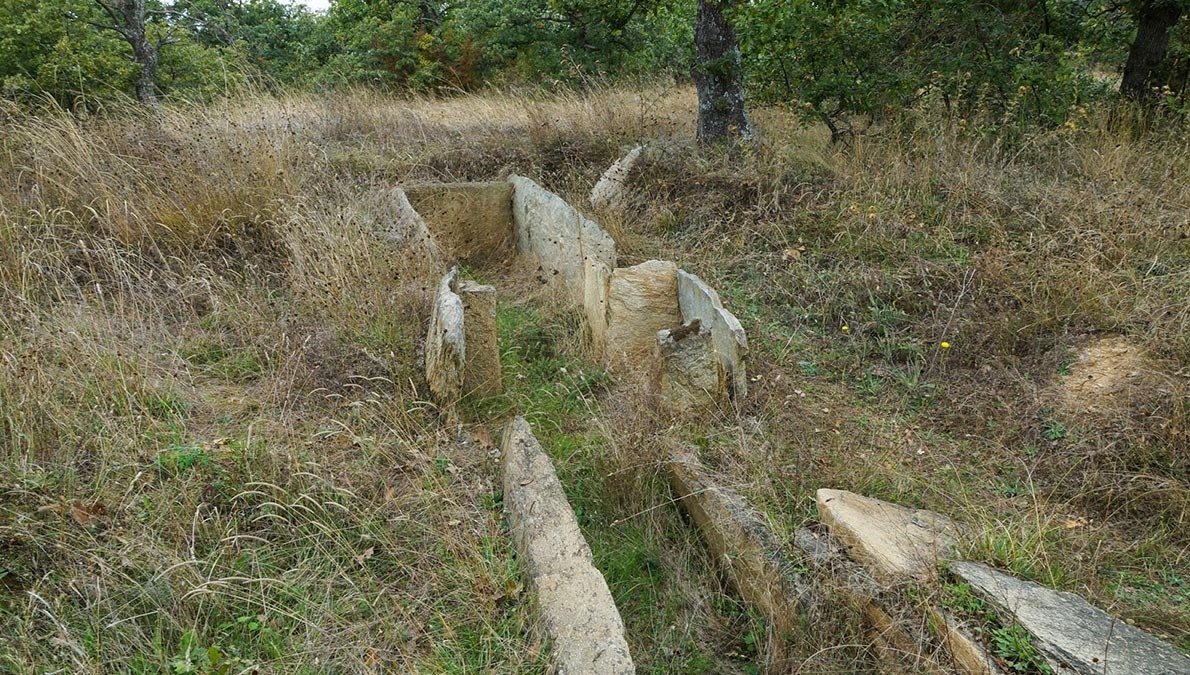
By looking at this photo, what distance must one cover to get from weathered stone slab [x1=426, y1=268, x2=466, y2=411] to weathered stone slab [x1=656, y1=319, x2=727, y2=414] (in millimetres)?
974

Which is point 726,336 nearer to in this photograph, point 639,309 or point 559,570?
point 639,309

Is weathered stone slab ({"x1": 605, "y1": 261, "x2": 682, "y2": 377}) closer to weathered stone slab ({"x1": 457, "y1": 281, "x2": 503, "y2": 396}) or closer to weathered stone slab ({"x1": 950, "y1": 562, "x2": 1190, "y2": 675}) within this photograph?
weathered stone slab ({"x1": 457, "y1": 281, "x2": 503, "y2": 396})

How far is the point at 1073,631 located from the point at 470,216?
17.3 ft

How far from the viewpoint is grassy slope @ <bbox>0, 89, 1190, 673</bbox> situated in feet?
8.24

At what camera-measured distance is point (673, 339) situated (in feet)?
12.3

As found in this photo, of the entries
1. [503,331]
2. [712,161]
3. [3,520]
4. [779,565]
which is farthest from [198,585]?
[712,161]

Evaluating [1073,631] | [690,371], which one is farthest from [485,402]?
[1073,631]

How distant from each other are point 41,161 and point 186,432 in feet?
11.2

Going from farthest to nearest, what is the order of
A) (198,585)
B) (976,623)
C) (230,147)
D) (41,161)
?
(230,147)
(41,161)
(198,585)
(976,623)

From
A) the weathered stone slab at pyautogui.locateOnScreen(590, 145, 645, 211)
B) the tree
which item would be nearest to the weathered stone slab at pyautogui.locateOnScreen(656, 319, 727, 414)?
the weathered stone slab at pyautogui.locateOnScreen(590, 145, 645, 211)

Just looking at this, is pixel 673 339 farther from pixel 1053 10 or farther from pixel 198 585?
pixel 1053 10

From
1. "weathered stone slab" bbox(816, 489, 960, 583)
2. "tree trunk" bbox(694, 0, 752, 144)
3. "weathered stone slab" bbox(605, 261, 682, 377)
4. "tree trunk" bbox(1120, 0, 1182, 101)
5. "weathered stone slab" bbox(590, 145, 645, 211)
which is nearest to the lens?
"weathered stone slab" bbox(816, 489, 960, 583)

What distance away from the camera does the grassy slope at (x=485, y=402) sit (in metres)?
2.51

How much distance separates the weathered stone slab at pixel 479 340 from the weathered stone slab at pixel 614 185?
2378 millimetres
